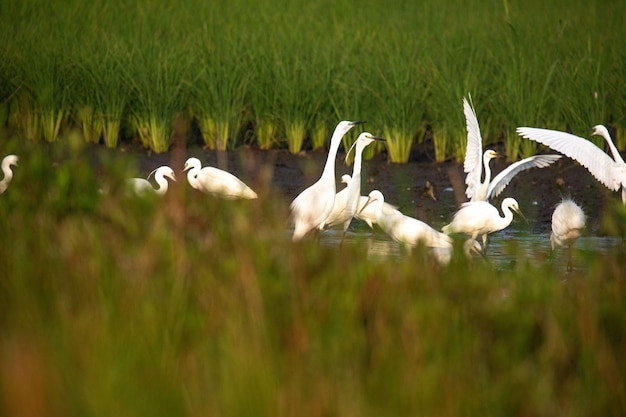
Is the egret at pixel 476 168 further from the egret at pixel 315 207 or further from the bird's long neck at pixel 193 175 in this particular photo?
the bird's long neck at pixel 193 175

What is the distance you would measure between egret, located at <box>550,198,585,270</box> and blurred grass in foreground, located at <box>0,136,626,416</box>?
3701 millimetres

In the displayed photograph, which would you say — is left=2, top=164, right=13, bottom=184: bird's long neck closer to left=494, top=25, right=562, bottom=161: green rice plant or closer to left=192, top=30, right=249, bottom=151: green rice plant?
left=192, top=30, right=249, bottom=151: green rice plant

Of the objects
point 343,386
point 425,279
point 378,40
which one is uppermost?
point 378,40

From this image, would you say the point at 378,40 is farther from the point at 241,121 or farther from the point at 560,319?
the point at 560,319

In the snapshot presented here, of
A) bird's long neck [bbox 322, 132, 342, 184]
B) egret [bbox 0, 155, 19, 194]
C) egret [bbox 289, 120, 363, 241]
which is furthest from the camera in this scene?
bird's long neck [bbox 322, 132, 342, 184]

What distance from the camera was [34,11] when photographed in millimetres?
15812

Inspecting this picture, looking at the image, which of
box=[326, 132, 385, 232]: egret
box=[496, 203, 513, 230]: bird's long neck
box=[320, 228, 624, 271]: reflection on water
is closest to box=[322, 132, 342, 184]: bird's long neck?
box=[326, 132, 385, 232]: egret

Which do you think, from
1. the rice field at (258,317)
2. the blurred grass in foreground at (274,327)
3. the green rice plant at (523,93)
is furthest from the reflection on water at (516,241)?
the blurred grass in foreground at (274,327)

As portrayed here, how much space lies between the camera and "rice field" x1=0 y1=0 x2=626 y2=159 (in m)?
11.4

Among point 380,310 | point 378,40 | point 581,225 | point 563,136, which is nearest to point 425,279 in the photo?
point 380,310

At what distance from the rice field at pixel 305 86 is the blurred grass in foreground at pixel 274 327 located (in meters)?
7.24

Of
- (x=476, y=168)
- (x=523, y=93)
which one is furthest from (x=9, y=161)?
(x=523, y=93)

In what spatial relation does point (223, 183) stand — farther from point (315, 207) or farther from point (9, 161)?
point (9, 161)

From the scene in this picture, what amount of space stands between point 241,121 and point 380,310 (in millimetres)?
9055
